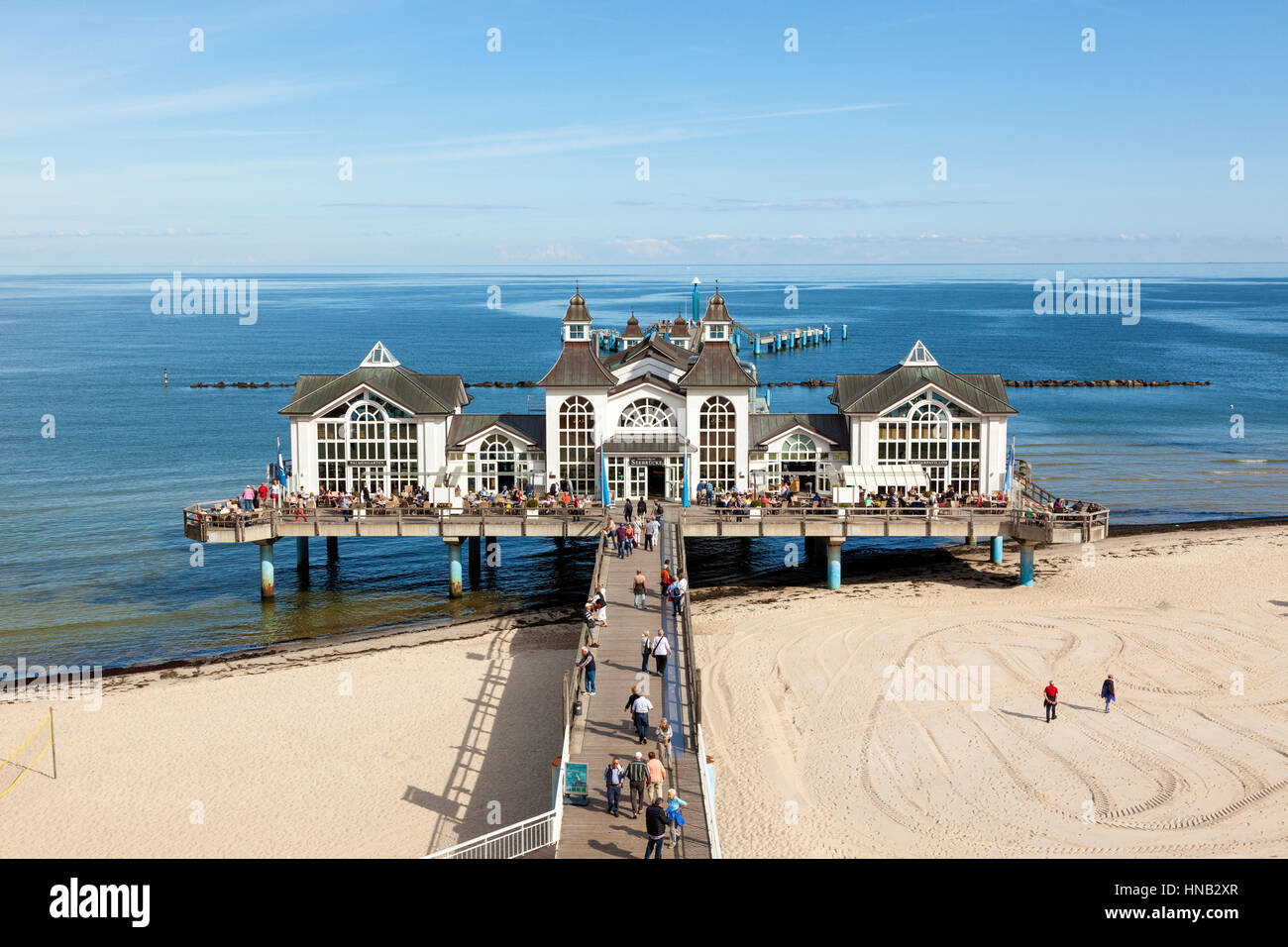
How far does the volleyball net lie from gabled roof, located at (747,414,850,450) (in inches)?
969

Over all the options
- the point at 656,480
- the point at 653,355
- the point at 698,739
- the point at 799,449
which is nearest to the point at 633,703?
the point at 698,739

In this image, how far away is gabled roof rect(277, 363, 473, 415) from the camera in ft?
142

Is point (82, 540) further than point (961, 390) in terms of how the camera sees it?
Yes

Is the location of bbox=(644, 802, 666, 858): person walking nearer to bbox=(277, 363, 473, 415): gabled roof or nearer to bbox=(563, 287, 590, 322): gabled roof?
bbox=(277, 363, 473, 415): gabled roof

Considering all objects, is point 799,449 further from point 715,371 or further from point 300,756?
point 300,756

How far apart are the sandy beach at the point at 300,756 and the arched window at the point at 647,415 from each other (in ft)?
37.0

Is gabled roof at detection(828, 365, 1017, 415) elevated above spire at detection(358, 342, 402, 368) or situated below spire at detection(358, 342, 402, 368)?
below

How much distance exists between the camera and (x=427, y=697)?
101ft

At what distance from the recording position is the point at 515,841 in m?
20.0

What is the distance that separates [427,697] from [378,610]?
36.1 feet

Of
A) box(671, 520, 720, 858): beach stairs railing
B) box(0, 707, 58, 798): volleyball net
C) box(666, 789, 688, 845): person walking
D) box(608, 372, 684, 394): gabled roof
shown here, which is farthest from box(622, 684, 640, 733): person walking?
box(608, 372, 684, 394): gabled roof

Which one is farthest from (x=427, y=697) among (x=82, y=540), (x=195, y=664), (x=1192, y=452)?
(x=1192, y=452)

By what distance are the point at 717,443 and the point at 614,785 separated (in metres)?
24.8
